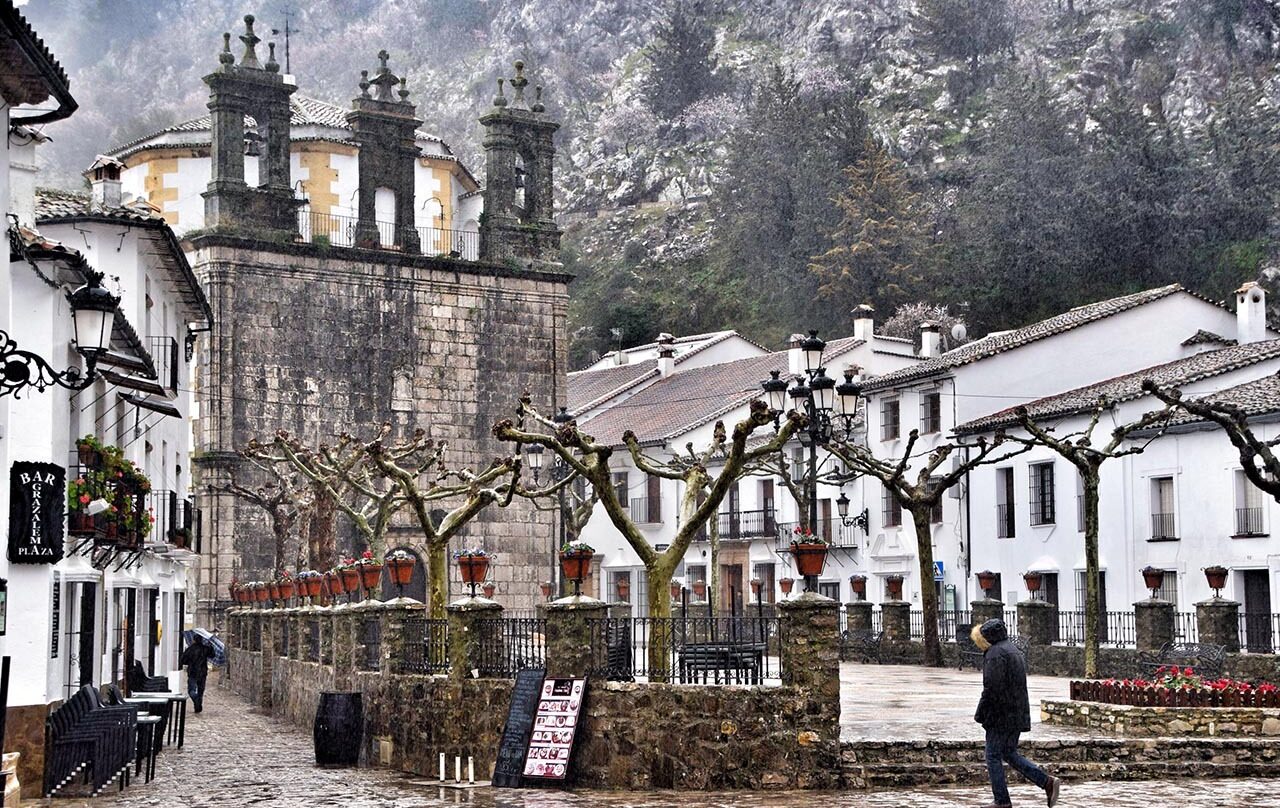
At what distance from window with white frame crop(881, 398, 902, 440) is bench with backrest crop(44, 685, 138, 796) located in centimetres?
3092

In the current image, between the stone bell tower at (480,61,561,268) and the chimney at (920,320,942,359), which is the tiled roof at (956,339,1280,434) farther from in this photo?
the stone bell tower at (480,61,561,268)

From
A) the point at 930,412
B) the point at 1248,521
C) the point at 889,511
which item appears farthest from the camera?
the point at 889,511

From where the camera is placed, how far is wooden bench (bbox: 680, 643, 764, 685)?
17391 millimetres

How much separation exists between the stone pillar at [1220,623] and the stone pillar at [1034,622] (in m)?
4.76

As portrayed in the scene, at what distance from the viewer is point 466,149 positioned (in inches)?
4719

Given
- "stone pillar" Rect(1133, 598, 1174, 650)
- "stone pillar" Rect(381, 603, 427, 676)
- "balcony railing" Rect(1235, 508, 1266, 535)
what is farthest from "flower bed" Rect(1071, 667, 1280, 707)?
"balcony railing" Rect(1235, 508, 1266, 535)

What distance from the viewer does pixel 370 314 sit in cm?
4900

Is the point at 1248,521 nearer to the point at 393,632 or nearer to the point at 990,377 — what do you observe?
the point at 990,377

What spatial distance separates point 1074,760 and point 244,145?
34787 mm

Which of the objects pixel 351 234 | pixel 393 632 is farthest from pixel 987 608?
pixel 351 234

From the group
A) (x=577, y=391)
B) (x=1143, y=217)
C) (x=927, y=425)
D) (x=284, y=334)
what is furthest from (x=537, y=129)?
(x=1143, y=217)

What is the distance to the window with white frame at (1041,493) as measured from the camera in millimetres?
41656

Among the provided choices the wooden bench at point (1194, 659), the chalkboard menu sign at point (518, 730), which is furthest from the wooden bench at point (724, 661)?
the wooden bench at point (1194, 659)

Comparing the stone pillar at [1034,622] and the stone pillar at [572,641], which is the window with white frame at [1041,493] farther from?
the stone pillar at [572,641]
